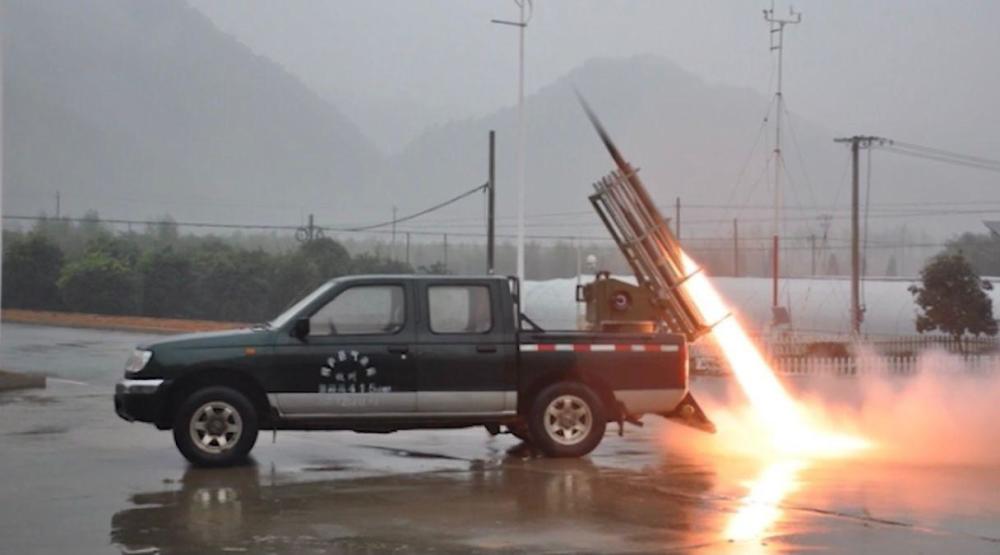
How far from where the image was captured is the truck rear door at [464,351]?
47.4ft

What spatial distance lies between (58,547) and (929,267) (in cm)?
4842

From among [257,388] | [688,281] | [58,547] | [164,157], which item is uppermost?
[164,157]

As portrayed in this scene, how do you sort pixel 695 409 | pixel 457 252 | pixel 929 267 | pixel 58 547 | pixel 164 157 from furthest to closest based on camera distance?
pixel 164 157 → pixel 457 252 → pixel 929 267 → pixel 695 409 → pixel 58 547

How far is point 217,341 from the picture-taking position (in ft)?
46.5

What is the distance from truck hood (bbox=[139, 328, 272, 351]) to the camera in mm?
14125

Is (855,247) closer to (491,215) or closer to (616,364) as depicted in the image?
(491,215)

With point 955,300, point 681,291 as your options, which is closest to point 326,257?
point 955,300

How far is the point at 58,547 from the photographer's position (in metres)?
9.70

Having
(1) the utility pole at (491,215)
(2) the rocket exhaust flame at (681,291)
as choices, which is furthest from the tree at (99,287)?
(2) the rocket exhaust flame at (681,291)

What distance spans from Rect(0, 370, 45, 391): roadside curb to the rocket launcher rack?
408 inches

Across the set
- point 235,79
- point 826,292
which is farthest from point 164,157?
point 826,292

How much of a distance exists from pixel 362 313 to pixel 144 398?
227 cm

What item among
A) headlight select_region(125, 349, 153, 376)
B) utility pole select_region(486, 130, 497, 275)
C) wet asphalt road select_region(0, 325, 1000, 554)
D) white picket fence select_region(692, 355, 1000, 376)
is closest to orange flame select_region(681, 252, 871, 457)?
wet asphalt road select_region(0, 325, 1000, 554)

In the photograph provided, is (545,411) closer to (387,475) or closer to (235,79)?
(387,475)
